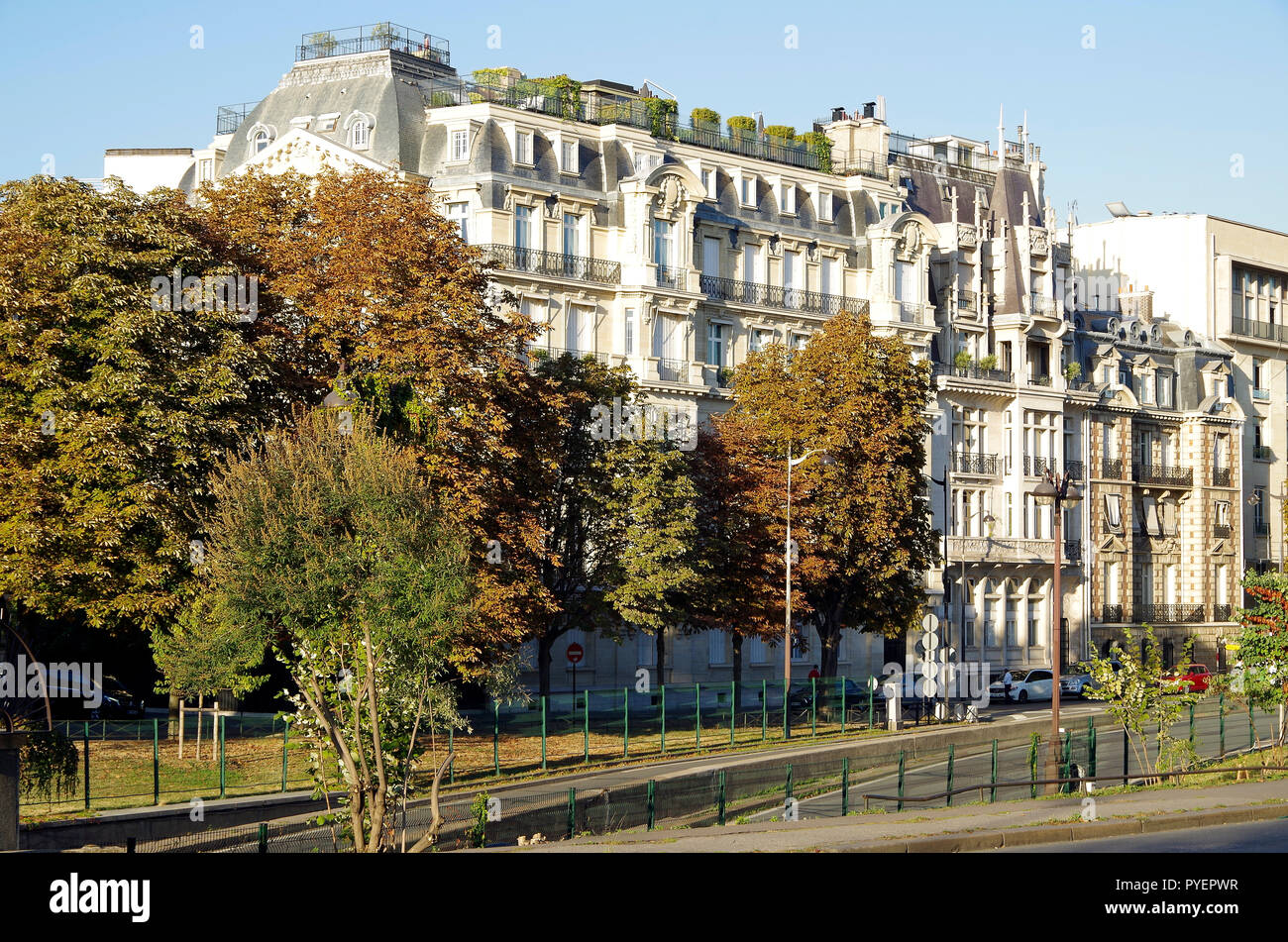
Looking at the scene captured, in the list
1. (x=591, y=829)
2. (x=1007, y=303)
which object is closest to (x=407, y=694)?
(x=591, y=829)

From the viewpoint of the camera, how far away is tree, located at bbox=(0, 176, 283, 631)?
40094mm

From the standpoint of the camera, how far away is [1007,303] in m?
89.4

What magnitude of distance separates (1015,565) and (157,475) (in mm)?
54141

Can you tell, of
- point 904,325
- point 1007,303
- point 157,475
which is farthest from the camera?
point 1007,303

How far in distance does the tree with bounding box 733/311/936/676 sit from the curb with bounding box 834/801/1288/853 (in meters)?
31.7

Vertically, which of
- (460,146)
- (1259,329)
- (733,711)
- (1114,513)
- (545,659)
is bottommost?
(733,711)

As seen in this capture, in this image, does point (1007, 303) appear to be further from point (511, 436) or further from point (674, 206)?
point (511, 436)

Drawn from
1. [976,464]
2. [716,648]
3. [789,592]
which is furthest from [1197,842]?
[976,464]

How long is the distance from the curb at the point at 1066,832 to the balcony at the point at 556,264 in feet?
143

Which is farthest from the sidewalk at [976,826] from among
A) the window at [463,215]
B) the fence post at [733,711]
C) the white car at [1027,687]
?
the white car at [1027,687]

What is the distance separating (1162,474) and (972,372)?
15.8m

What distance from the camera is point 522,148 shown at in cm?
6969

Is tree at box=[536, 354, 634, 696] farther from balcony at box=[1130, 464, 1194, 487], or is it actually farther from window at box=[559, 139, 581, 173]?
balcony at box=[1130, 464, 1194, 487]

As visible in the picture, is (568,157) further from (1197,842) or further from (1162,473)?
(1197,842)
